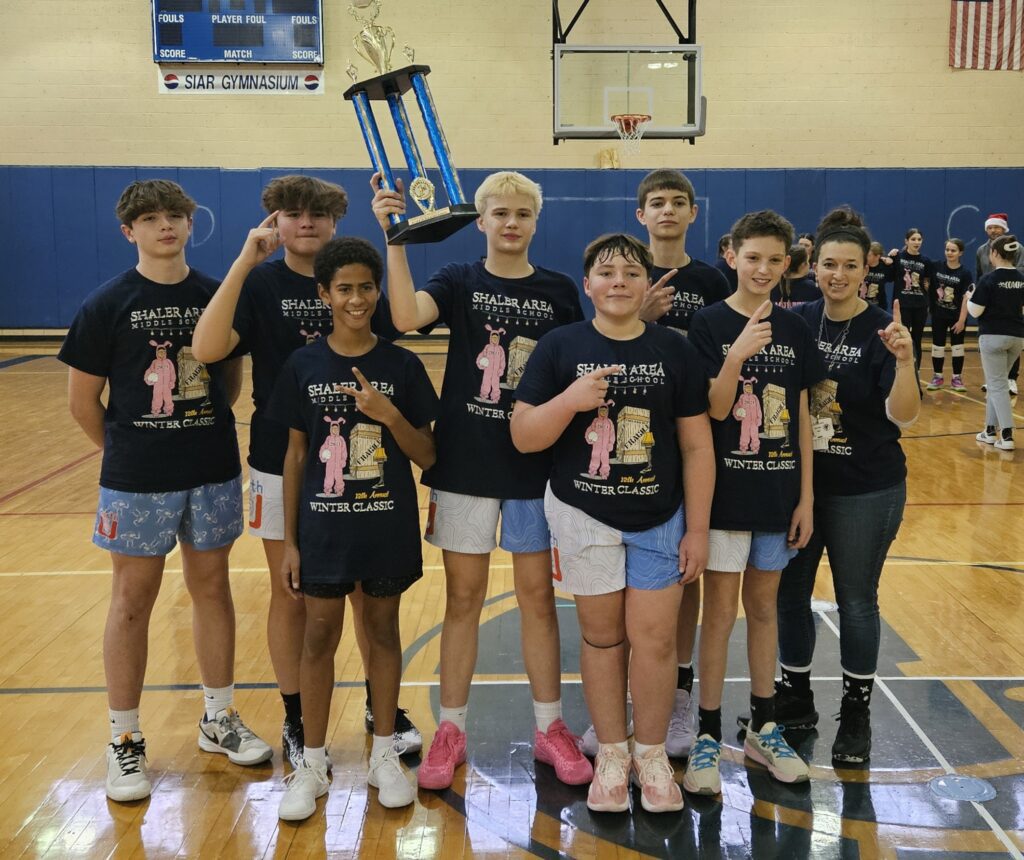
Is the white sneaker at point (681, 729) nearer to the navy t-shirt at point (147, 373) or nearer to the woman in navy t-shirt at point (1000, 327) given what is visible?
the navy t-shirt at point (147, 373)

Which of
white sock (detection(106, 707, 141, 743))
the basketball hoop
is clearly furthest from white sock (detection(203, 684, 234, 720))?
Result: the basketball hoop

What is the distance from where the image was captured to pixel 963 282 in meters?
11.2

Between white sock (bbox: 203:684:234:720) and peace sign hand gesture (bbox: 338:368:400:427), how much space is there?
1.14 meters

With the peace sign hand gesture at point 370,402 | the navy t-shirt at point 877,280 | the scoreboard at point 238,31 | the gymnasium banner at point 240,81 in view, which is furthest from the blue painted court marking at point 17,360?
the peace sign hand gesture at point 370,402

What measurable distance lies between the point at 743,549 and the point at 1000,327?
6178 mm

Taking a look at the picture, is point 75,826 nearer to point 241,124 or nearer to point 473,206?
point 473,206

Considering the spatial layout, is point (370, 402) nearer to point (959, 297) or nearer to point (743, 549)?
point (743, 549)

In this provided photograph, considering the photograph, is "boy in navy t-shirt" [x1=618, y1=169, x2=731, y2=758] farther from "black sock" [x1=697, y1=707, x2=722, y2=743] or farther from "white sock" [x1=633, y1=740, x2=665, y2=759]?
"white sock" [x1=633, y1=740, x2=665, y2=759]

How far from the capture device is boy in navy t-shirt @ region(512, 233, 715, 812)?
281 centimetres

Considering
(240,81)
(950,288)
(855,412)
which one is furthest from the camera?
(240,81)

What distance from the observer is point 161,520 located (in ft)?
10.0

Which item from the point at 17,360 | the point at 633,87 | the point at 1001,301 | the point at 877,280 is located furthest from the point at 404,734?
the point at 17,360

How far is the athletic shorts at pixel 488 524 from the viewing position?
305cm

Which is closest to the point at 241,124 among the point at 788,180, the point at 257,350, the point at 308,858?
the point at 788,180
